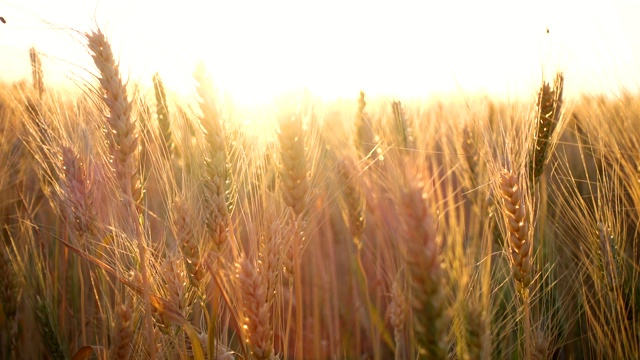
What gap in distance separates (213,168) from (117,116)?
0.28 metres

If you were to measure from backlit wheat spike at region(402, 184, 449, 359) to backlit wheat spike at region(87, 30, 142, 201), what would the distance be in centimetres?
81

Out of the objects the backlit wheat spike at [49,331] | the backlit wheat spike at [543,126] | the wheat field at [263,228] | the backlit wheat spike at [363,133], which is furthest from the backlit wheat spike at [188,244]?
the backlit wheat spike at [543,126]

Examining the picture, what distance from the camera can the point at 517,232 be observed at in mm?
1450

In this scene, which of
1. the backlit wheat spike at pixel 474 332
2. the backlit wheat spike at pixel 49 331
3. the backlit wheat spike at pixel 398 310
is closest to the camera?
the backlit wheat spike at pixel 474 332

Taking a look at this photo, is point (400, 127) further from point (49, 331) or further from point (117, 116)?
point (49, 331)

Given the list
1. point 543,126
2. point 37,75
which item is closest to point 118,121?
point 543,126

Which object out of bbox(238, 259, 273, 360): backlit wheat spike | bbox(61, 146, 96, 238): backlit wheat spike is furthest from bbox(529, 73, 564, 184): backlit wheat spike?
bbox(61, 146, 96, 238): backlit wheat spike

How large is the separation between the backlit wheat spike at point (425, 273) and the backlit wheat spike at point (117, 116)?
81cm

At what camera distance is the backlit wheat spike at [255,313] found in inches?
50.0

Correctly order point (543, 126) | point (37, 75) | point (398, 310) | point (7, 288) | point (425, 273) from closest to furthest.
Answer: point (425, 273)
point (398, 310)
point (543, 126)
point (7, 288)
point (37, 75)

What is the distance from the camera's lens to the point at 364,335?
2707 mm

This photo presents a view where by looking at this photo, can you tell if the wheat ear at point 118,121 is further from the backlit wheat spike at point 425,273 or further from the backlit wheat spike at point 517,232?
the backlit wheat spike at point 517,232

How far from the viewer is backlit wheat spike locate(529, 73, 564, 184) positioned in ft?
6.46

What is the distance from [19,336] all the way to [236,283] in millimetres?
1625
